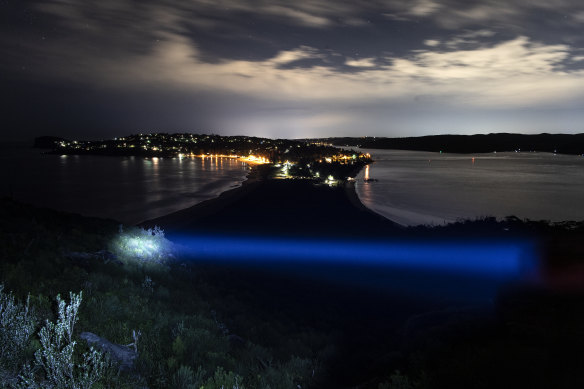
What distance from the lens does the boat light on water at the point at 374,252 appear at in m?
17.0

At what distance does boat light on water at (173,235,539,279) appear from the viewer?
17.0 m

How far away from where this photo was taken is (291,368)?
607 centimetres

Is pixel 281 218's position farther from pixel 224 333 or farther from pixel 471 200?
pixel 471 200

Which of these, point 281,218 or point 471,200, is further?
point 471,200

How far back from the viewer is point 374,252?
20.9m

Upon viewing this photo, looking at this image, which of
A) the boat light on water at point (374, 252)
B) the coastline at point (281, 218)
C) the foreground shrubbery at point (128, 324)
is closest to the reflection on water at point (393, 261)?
the boat light on water at point (374, 252)

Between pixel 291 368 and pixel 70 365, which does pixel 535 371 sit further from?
pixel 70 365

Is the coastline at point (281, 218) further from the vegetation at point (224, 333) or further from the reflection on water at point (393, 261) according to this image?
the vegetation at point (224, 333)

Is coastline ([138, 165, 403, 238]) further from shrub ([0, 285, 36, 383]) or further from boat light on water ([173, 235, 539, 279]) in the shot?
shrub ([0, 285, 36, 383])

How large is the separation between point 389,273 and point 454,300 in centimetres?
494

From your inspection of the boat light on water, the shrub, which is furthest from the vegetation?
the boat light on water

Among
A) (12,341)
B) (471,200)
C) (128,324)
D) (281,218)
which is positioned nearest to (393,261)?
(281,218)

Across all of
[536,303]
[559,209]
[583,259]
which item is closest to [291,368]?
[536,303]

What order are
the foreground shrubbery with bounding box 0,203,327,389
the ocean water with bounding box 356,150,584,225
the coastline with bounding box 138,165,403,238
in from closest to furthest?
the foreground shrubbery with bounding box 0,203,327,389, the coastline with bounding box 138,165,403,238, the ocean water with bounding box 356,150,584,225
